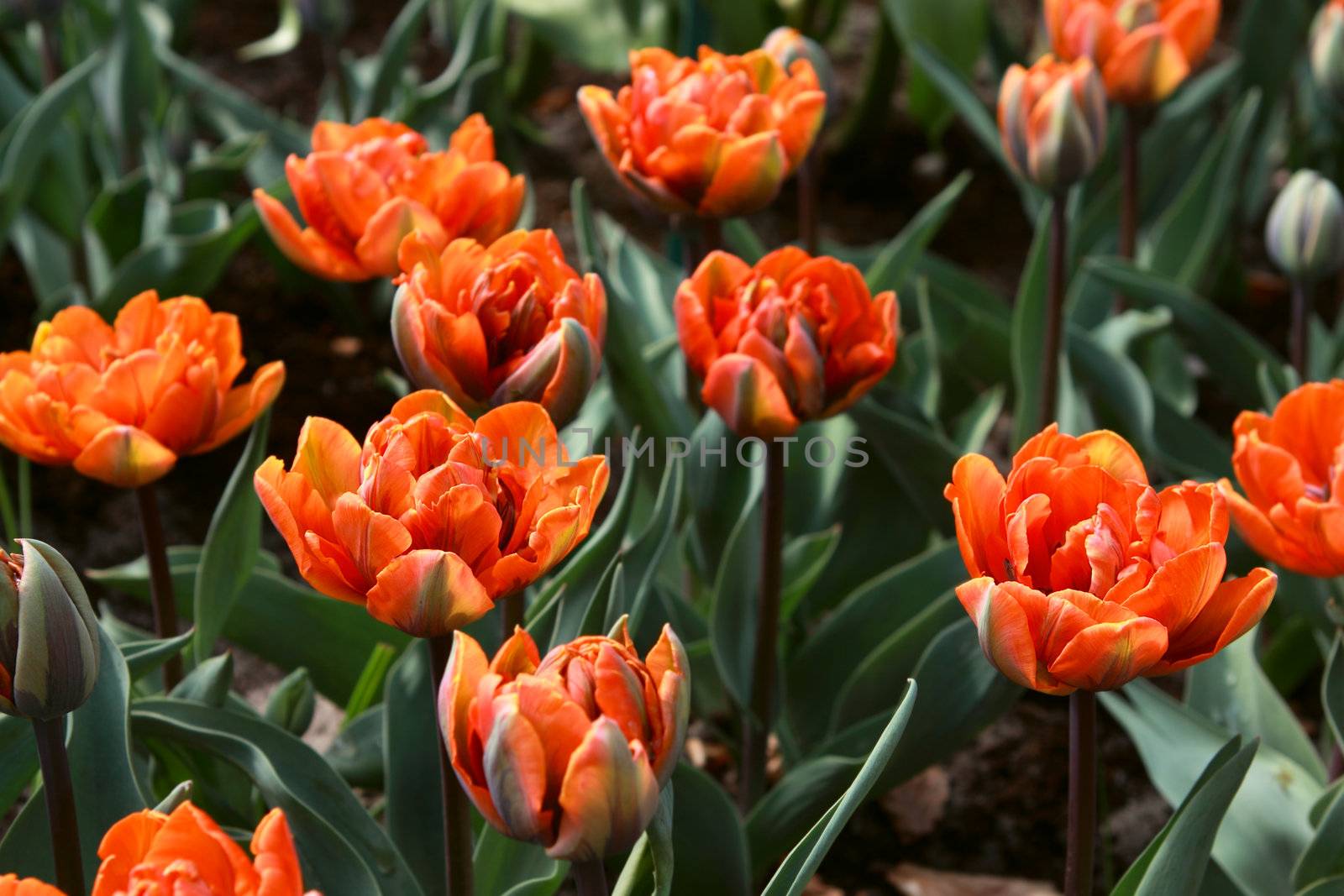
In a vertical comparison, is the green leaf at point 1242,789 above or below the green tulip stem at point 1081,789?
below

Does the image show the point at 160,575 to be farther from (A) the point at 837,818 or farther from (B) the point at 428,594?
(A) the point at 837,818

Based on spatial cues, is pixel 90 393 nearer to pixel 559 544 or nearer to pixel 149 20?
pixel 559 544

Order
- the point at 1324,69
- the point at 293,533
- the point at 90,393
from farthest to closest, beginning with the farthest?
the point at 1324,69
the point at 90,393
the point at 293,533

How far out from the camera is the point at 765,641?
3.99ft

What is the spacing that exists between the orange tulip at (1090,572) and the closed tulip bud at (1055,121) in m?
0.57

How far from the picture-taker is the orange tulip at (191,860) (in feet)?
1.94

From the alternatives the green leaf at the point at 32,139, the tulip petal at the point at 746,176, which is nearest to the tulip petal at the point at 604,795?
the tulip petal at the point at 746,176

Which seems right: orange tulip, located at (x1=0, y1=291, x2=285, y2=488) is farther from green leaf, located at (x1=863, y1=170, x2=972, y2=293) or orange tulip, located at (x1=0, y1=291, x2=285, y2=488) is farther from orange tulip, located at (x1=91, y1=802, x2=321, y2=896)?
green leaf, located at (x1=863, y1=170, x2=972, y2=293)

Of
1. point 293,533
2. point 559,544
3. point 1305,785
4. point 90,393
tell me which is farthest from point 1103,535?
point 90,393

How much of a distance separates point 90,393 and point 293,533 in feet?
1.04

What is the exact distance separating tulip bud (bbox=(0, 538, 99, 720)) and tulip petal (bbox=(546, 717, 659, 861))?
0.26 meters

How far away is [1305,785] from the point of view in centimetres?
117

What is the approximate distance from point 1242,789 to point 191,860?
2.77ft

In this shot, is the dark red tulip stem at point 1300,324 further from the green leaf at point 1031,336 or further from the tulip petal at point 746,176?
the tulip petal at point 746,176
